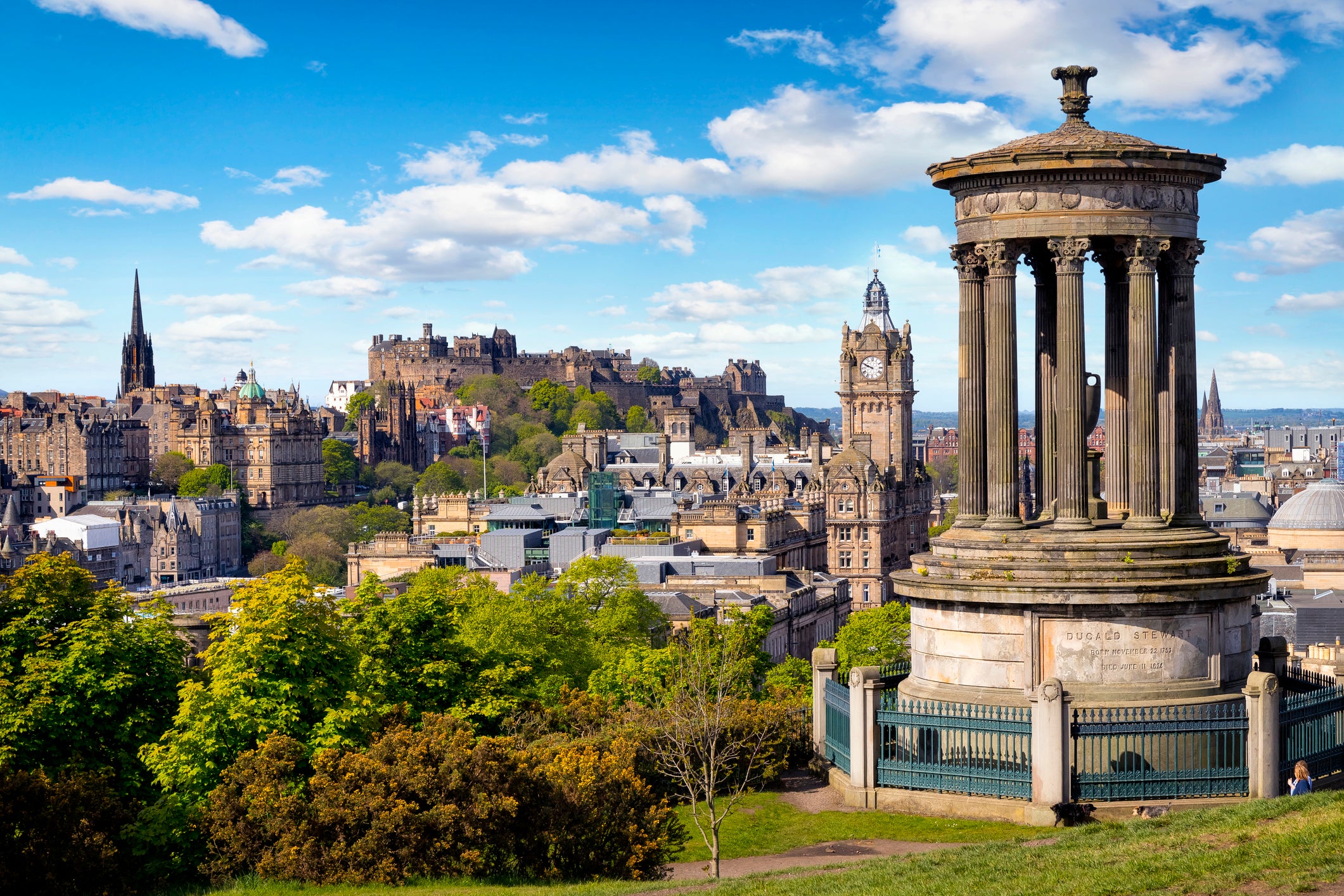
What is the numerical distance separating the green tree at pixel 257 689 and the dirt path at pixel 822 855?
10.2 metres

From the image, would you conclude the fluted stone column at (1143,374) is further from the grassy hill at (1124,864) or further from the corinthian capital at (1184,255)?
the grassy hill at (1124,864)

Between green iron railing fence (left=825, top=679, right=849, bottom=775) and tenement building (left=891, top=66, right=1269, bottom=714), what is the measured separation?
1.12 metres

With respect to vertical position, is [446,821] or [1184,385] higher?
[1184,385]

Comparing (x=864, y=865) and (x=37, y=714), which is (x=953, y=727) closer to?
(x=864, y=865)

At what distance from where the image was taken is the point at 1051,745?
29.5 metres

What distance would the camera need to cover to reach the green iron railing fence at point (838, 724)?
33031 mm

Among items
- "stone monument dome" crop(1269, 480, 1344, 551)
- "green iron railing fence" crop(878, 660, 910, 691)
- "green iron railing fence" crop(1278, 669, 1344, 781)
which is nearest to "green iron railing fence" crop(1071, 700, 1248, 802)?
"green iron railing fence" crop(1278, 669, 1344, 781)

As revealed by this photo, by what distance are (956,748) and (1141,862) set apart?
658cm

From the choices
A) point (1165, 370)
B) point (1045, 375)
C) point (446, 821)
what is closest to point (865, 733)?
point (446, 821)

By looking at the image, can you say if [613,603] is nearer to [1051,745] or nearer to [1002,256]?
A: [1002,256]

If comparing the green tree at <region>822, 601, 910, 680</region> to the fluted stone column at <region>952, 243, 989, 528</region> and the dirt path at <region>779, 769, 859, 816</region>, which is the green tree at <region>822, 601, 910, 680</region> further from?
the fluted stone column at <region>952, 243, 989, 528</region>

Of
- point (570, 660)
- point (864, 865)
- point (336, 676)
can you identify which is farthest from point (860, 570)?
point (864, 865)

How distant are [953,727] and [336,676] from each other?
15.1 m

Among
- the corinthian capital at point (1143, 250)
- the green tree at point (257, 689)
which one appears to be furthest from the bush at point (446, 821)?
the corinthian capital at point (1143, 250)
